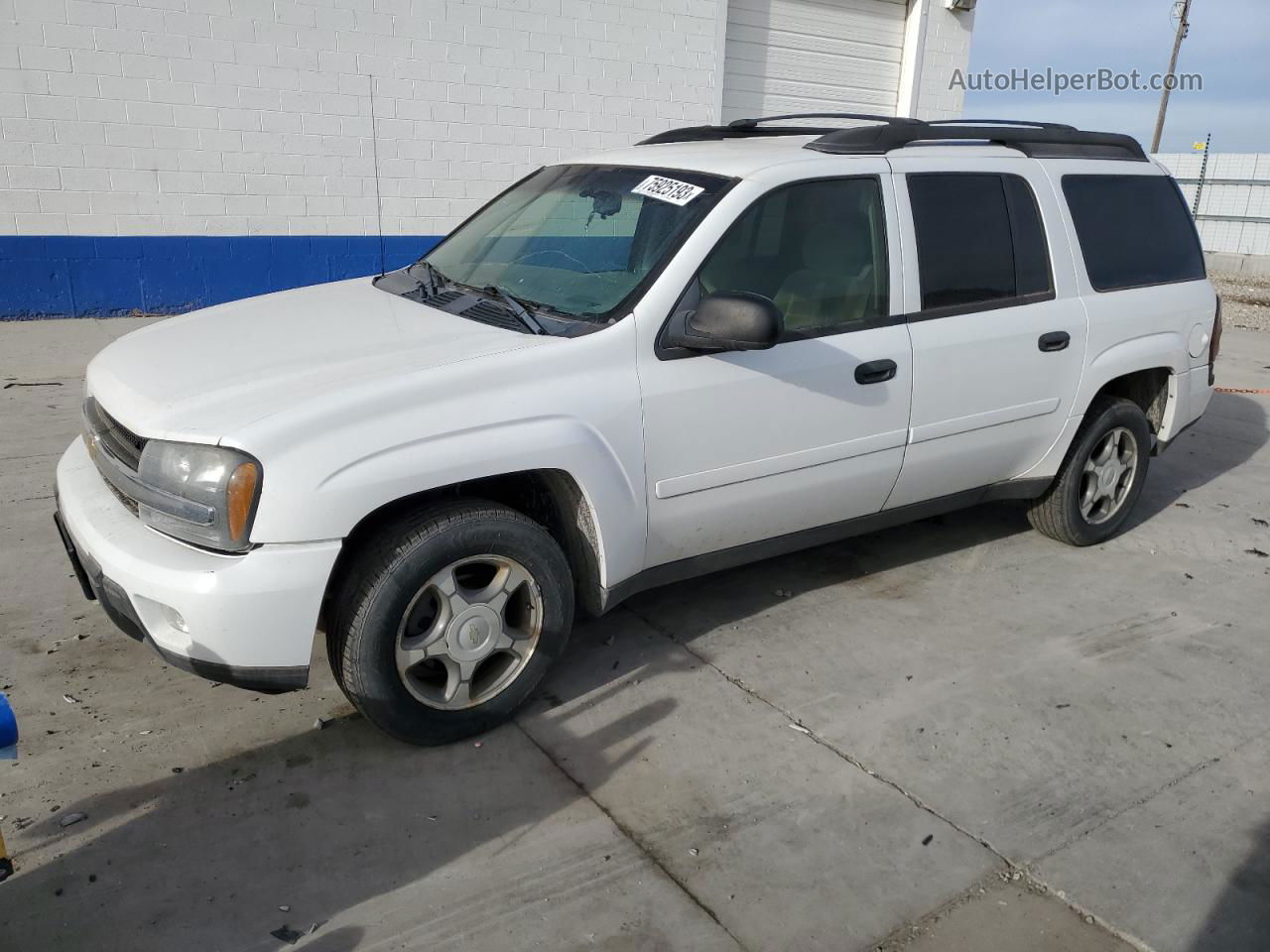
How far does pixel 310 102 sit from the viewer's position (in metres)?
9.38

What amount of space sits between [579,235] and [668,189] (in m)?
0.36

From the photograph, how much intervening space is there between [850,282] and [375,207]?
7.18m

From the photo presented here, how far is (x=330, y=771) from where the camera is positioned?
314cm

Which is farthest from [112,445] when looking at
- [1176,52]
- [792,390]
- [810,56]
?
[1176,52]

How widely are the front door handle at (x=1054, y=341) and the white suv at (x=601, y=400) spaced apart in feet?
0.06

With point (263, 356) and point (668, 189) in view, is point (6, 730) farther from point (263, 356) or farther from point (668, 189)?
point (668, 189)

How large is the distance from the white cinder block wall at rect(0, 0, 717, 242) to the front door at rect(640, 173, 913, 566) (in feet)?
23.0

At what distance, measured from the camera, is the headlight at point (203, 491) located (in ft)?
8.96

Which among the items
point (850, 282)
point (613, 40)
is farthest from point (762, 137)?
point (613, 40)

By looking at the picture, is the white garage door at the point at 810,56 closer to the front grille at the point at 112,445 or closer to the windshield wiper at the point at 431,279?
the windshield wiper at the point at 431,279

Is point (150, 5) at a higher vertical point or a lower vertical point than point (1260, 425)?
higher

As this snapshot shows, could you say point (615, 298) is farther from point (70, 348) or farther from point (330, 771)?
point (70, 348)

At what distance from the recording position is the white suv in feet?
9.32

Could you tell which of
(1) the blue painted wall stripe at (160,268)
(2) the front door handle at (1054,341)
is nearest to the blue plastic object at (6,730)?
(2) the front door handle at (1054,341)
